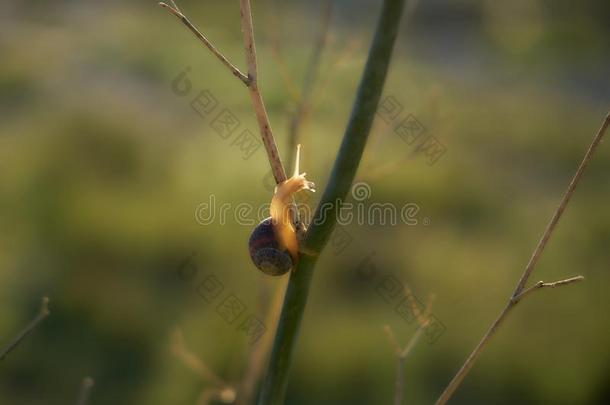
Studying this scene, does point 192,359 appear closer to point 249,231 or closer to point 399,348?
point 399,348

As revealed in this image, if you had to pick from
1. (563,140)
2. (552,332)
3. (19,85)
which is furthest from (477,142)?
(19,85)

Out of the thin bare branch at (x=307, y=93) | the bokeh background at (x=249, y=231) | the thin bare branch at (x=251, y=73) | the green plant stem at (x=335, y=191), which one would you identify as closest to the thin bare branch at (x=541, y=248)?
the green plant stem at (x=335, y=191)

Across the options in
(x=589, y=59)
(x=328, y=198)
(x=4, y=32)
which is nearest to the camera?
(x=328, y=198)

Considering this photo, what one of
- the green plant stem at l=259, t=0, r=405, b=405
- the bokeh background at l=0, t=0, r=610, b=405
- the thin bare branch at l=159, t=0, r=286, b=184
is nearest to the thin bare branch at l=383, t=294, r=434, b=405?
the green plant stem at l=259, t=0, r=405, b=405

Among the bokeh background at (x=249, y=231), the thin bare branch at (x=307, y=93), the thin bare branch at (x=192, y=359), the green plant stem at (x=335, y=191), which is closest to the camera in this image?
the green plant stem at (x=335, y=191)

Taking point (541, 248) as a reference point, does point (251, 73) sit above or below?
above

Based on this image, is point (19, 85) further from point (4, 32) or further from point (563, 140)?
point (563, 140)

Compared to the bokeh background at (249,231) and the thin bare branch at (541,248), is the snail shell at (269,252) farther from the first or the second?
the bokeh background at (249,231)

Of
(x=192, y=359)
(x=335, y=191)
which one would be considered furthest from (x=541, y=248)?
(x=192, y=359)
